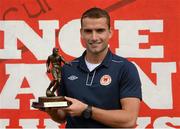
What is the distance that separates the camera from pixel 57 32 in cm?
337

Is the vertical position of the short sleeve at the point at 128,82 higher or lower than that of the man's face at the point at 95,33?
lower

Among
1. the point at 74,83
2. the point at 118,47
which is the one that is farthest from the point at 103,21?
the point at 118,47

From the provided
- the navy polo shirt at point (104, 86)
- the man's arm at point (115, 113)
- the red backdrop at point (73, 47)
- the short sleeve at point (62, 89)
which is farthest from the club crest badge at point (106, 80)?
the red backdrop at point (73, 47)

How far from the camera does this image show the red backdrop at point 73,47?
3.30 meters

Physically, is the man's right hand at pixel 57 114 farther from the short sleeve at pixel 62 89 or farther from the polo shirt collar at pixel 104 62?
the polo shirt collar at pixel 104 62

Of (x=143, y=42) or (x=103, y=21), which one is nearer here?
(x=103, y=21)

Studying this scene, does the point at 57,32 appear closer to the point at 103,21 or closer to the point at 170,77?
the point at 170,77

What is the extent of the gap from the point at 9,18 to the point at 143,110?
3.92 ft

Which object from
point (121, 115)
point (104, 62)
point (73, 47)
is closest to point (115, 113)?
point (121, 115)

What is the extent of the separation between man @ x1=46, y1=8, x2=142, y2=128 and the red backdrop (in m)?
1.25

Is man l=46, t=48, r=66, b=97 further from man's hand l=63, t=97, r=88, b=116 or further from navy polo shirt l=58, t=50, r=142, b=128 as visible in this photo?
man's hand l=63, t=97, r=88, b=116

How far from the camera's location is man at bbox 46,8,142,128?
1.98 m

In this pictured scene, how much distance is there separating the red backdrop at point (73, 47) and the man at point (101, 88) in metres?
1.25

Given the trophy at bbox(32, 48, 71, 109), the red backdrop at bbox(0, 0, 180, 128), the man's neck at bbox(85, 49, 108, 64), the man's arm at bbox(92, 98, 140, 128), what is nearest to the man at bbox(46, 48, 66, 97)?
the trophy at bbox(32, 48, 71, 109)
